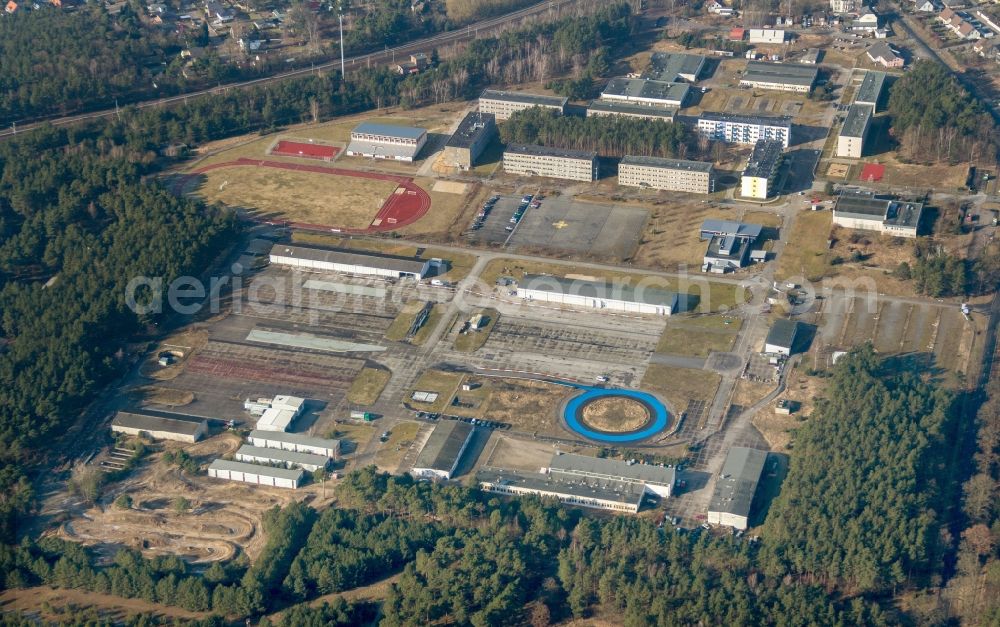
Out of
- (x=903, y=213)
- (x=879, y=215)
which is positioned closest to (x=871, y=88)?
(x=903, y=213)

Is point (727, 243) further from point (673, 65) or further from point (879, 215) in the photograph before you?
point (673, 65)

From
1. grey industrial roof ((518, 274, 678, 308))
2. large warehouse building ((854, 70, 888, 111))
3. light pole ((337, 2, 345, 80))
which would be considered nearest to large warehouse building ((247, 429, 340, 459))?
grey industrial roof ((518, 274, 678, 308))

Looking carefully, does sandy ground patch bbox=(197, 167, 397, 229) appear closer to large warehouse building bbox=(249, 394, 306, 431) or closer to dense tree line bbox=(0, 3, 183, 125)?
dense tree line bbox=(0, 3, 183, 125)

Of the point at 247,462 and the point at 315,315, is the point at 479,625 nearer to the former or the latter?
the point at 247,462

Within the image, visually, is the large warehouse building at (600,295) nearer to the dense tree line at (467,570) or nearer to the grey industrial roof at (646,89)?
the dense tree line at (467,570)

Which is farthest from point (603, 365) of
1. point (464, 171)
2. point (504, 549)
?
point (464, 171)
